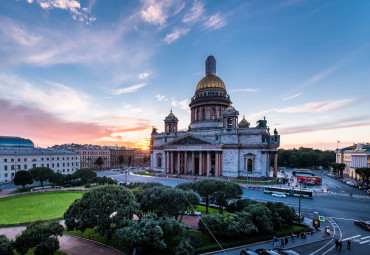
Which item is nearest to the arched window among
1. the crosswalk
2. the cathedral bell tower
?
the cathedral bell tower

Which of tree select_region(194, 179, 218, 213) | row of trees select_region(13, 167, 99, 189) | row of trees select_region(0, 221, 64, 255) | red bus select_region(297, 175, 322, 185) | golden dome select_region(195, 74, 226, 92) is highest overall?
golden dome select_region(195, 74, 226, 92)

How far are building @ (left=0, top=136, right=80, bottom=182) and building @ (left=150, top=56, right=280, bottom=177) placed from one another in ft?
112

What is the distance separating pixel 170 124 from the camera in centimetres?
8306

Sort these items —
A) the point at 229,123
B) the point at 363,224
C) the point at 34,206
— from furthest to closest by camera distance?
the point at 229,123, the point at 34,206, the point at 363,224

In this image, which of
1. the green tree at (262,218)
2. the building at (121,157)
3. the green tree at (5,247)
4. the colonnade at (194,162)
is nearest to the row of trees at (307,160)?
the colonnade at (194,162)

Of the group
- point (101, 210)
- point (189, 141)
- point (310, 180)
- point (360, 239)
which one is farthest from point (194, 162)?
point (101, 210)

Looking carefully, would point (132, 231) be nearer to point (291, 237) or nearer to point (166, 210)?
point (166, 210)

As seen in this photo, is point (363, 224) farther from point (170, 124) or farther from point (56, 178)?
point (170, 124)

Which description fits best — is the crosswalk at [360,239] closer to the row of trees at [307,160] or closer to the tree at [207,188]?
the tree at [207,188]

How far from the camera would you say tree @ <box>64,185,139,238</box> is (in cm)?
1874

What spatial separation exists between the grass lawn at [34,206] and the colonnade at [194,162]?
119ft

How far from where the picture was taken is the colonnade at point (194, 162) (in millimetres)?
65375

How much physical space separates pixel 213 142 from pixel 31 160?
6541cm

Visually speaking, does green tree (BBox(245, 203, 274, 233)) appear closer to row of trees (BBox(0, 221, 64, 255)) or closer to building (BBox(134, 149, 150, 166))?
row of trees (BBox(0, 221, 64, 255))
